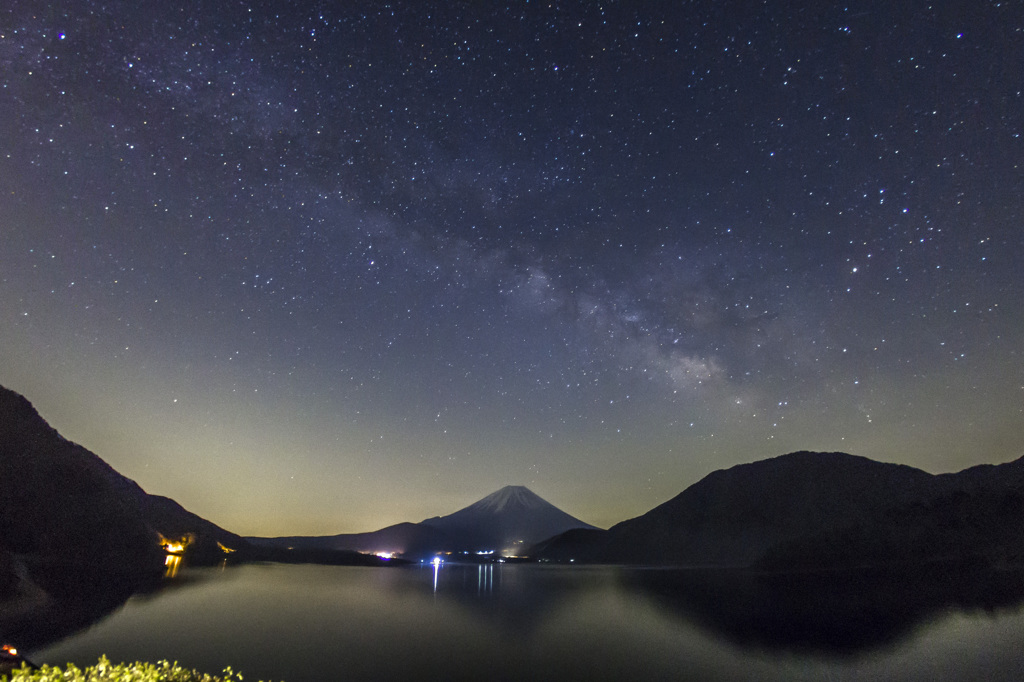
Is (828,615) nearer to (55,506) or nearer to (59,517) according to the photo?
(59,517)

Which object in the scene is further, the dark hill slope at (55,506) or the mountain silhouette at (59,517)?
the dark hill slope at (55,506)

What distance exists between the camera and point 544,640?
32.9 metres

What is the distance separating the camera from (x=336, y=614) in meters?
43.4

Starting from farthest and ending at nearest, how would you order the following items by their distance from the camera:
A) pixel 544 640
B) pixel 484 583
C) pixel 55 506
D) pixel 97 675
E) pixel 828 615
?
pixel 484 583, pixel 55 506, pixel 828 615, pixel 544 640, pixel 97 675

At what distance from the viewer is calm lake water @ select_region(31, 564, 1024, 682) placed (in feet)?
80.1

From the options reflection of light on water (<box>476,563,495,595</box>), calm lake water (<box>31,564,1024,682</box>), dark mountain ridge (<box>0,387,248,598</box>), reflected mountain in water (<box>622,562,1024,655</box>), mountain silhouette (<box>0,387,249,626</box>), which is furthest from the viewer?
reflection of light on water (<box>476,563,495,595</box>)

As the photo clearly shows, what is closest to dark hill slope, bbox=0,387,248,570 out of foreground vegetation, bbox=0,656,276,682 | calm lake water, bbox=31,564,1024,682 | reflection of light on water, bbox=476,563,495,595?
calm lake water, bbox=31,564,1024,682

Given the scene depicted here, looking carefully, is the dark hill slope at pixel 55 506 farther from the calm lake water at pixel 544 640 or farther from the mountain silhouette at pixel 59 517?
the calm lake water at pixel 544 640

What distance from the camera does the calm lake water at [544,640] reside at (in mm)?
24406

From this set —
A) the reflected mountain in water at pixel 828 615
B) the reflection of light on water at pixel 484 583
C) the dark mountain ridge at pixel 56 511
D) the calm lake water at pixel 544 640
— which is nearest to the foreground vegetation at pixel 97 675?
the calm lake water at pixel 544 640

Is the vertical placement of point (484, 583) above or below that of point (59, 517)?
below

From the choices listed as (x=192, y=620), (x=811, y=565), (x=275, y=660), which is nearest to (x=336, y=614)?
(x=192, y=620)

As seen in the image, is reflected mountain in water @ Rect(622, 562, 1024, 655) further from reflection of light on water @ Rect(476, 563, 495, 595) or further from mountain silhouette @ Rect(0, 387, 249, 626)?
mountain silhouette @ Rect(0, 387, 249, 626)

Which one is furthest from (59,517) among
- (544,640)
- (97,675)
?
(97,675)
